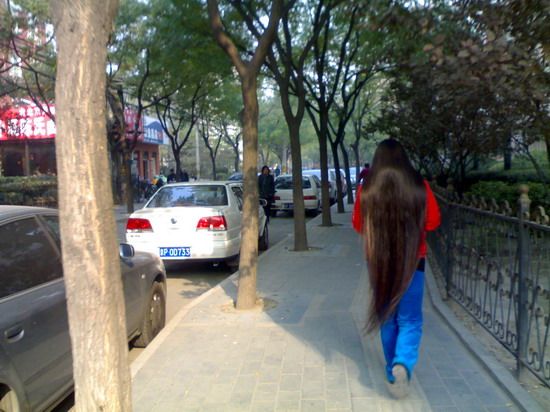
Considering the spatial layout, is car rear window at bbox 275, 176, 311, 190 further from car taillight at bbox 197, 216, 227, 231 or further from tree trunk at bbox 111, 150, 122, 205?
car taillight at bbox 197, 216, 227, 231

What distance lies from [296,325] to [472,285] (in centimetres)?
175

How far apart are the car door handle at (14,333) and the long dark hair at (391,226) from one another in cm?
228

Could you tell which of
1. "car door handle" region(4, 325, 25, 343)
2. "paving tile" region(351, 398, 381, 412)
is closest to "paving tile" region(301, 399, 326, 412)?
"paving tile" region(351, 398, 381, 412)

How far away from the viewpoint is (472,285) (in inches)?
212

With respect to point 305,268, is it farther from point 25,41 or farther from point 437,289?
point 25,41

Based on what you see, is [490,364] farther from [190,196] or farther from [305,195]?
[305,195]

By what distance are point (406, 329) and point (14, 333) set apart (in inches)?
97.9

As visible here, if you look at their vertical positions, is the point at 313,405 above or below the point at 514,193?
below

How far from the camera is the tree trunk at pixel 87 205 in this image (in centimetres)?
248

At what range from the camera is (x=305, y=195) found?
20.9m

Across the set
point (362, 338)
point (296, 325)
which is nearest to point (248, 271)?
point (296, 325)

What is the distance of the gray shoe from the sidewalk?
72 mm

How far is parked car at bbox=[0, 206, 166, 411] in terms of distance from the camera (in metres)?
3.30

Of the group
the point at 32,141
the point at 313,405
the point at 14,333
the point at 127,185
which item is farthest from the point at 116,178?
the point at 313,405
